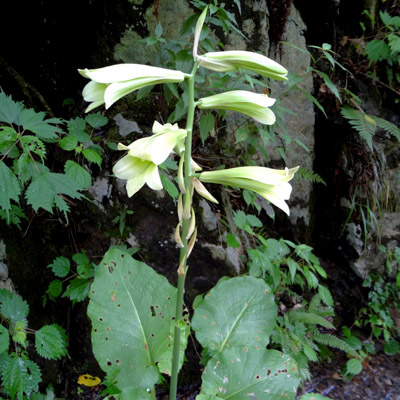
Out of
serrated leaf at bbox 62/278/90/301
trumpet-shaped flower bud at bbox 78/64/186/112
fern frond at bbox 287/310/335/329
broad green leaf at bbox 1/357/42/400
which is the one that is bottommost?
fern frond at bbox 287/310/335/329

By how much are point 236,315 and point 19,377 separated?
3.74 feet

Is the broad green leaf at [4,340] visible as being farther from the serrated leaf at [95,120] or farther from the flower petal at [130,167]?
the serrated leaf at [95,120]

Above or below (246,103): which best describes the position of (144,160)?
below

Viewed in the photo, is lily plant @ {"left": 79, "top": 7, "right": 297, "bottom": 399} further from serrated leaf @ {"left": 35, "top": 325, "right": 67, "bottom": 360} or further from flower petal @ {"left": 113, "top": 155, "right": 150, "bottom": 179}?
serrated leaf @ {"left": 35, "top": 325, "right": 67, "bottom": 360}

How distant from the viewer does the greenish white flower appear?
1.18 meters

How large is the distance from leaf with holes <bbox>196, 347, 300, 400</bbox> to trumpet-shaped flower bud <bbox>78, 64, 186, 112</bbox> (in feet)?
4.17

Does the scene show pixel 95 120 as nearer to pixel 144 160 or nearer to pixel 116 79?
pixel 116 79

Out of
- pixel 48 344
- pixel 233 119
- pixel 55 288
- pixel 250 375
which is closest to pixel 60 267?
pixel 55 288

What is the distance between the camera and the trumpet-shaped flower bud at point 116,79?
1256mm

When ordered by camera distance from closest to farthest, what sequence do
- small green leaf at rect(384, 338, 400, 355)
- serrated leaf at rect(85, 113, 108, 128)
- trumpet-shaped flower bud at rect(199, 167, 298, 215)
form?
trumpet-shaped flower bud at rect(199, 167, 298, 215) → serrated leaf at rect(85, 113, 108, 128) → small green leaf at rect(384, 338, 400, 355)

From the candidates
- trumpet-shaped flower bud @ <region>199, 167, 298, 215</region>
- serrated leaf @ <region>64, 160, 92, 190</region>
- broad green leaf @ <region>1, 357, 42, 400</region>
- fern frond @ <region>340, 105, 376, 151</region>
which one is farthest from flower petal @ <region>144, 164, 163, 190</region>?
fern frond @ <region>340, 105, 376, 151</region>

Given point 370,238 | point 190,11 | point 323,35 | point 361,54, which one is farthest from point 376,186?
point 190,11

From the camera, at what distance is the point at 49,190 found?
5.59 feet

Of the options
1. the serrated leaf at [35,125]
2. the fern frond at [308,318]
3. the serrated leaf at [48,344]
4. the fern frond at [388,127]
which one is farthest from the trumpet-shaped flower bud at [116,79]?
the fern frond at [388,127]
